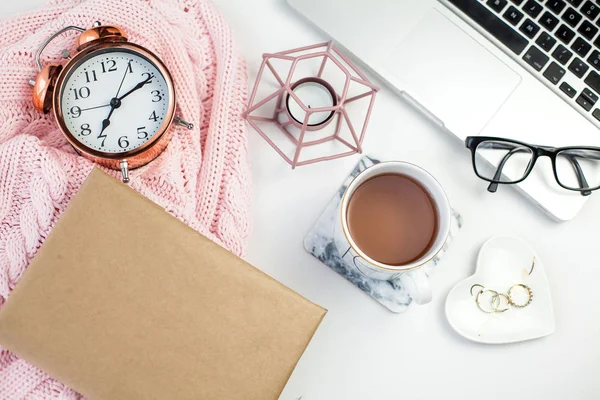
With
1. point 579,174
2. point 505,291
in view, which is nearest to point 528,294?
point 505,291

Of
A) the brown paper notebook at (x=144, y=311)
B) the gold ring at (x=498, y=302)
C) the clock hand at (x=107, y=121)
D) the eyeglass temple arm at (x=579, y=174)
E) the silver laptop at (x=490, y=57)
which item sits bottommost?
the brown paper notebook at (x=144, y=311)

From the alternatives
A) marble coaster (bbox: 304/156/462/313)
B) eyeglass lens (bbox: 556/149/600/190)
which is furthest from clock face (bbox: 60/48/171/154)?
eyeglass lens (bbox: 556/149/600/190)

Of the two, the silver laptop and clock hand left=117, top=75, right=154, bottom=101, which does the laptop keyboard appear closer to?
the silver laptop

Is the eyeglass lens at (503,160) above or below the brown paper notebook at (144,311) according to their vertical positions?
above

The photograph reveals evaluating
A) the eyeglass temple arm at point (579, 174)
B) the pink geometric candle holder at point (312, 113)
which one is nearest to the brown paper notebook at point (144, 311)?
the pink geometric candle holder at point (312, 113)

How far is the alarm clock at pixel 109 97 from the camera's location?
0.52 metres

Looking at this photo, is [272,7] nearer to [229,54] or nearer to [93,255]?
[229,54]

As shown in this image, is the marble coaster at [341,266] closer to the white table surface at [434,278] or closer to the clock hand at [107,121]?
the white table surface at [434,278]

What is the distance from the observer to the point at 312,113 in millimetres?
604

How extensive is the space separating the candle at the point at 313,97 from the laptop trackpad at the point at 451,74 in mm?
77

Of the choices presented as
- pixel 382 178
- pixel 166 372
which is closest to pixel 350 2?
pixel 382 178

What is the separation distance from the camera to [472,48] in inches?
25.0

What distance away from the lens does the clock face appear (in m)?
0.52

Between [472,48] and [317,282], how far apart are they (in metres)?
0.33
